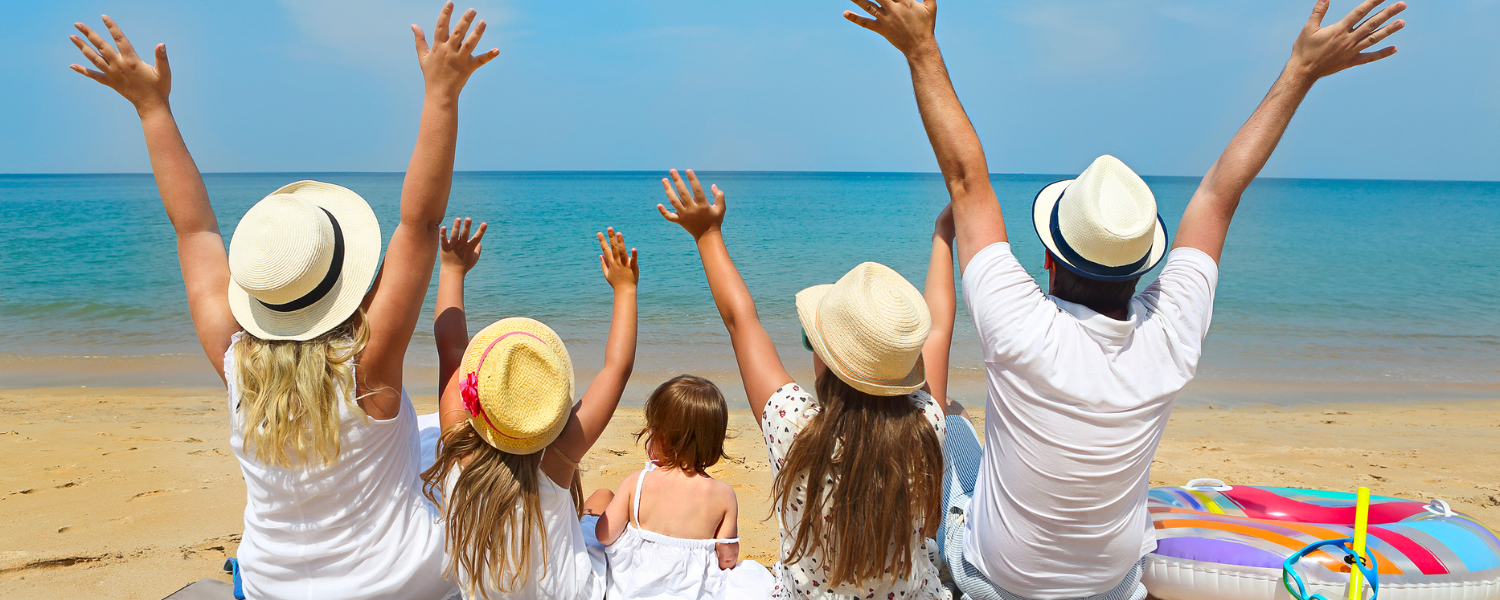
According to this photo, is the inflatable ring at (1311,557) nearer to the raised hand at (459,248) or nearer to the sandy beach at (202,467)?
the sandy beach at (202,467)

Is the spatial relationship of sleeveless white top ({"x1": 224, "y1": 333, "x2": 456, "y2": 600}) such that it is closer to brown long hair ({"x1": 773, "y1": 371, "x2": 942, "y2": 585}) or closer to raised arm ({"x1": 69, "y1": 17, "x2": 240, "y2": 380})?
raised arm ({"x1": 69, "y1": 17, "x2": 240, "y2": 380})

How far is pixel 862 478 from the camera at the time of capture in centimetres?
203

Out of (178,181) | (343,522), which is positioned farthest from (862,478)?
(178,181)

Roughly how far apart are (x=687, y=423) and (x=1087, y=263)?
1421 mm

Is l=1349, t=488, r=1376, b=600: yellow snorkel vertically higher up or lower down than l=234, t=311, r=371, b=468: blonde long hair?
lower down

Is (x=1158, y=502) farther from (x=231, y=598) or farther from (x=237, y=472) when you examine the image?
(x=237, y=472)

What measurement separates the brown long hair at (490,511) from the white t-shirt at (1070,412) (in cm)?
129

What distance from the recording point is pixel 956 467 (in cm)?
278

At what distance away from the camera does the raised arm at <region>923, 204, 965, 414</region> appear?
253cm

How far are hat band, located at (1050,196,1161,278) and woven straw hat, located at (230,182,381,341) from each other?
5.80ft

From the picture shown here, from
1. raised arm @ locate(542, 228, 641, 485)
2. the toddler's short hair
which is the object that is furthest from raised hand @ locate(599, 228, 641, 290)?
the toddler's short hair

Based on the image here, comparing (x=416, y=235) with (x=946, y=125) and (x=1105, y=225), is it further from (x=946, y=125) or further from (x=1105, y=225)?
(x=1105, y=225)

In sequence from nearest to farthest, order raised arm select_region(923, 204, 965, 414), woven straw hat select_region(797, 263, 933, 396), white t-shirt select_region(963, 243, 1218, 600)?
woven straw hat select_region(797, 263, 933, 396) → white t-shirt select_region(963, 243, 1218, 600) → raised arm select_region(923, 204, 965, 414)

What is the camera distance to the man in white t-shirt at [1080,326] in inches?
79.4
